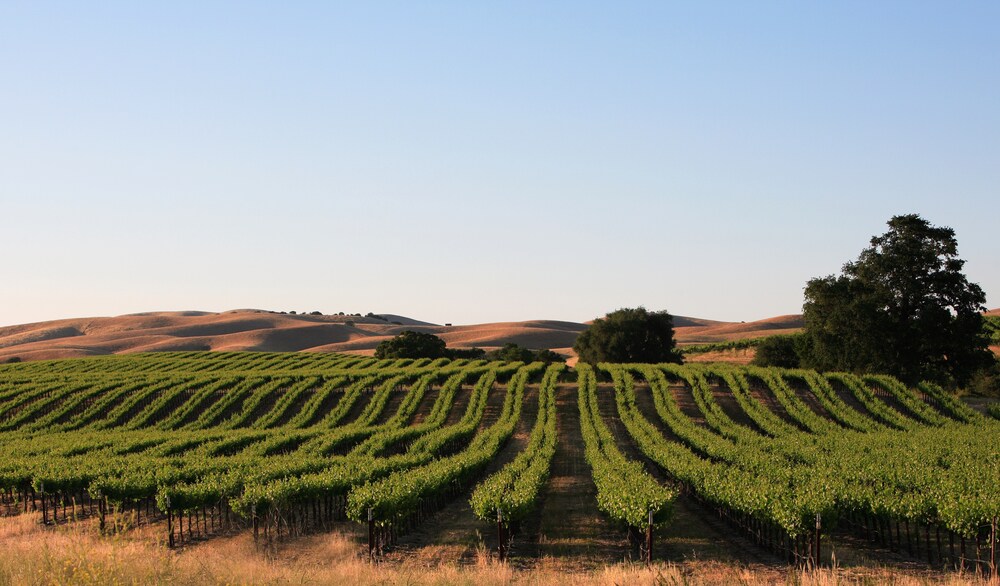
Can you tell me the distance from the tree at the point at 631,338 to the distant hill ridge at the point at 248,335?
4539 cm

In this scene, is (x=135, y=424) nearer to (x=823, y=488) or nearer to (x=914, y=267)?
(x=823, y=488)

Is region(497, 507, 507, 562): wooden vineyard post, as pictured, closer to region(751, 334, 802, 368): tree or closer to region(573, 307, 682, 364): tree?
region(751, 334, 802, 368): tree

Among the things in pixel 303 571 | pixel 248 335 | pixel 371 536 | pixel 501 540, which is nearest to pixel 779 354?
pixel 501 540

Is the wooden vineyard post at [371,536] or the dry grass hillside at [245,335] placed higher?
the dry grass hillside at [245,335]

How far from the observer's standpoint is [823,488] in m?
23.8

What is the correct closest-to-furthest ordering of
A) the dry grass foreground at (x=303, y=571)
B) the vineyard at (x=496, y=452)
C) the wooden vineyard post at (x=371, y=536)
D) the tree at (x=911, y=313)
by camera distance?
the dry grass foreground at (x=303, y=571), the wooden vineyard post at (x=371, y=536), the vineyard at (x=496, y=452), the tree at (x=911, y=313)

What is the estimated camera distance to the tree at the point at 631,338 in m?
87.1

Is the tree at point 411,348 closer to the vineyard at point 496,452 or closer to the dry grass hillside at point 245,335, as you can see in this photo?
the vineyard at point 496,452

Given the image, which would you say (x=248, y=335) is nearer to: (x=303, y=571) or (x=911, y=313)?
(x=911, y=313)

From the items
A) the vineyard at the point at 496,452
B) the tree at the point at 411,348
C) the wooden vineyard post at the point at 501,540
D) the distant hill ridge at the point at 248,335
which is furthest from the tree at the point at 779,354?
the wooden vineyard post at the point at 501,540

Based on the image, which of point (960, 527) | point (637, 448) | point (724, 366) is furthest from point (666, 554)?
point (724, 366)

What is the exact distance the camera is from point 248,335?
532 feet

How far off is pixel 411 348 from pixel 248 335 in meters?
80.6

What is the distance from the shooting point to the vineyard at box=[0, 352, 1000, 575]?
74.2ft
